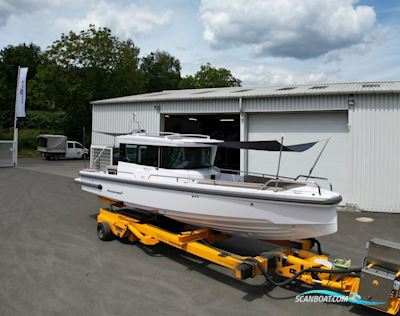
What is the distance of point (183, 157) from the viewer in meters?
7.58

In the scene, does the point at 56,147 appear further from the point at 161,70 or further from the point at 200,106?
the point at 161,70

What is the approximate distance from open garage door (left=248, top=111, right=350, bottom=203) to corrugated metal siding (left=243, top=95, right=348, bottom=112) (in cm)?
43

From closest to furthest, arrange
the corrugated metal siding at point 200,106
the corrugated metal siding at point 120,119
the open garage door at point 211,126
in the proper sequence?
the corrugated metal siding at point 200,106
the corrugated metal siding at point 120,119
the open garage door at point 211,126

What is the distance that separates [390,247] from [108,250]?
17.1ft

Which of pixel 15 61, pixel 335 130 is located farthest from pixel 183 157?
pixel 15 61

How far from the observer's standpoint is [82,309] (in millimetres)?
4836

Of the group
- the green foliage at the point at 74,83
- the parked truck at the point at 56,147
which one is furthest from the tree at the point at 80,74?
the parked truck at the point at 56,147

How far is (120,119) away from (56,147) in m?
14.5

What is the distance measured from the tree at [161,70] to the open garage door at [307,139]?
5574 centimetres

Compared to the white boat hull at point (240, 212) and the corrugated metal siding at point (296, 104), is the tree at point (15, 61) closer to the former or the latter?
the corrugated metal siding at point (296, 104)

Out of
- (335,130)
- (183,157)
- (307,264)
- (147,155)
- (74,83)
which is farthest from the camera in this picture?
(74,83)

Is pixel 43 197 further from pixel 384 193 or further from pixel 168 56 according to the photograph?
pixel 168 56

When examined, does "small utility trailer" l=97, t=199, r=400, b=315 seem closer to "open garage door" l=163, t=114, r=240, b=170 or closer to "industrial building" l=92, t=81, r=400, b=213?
"industrial building" l=92, t=81, r=400, b=213

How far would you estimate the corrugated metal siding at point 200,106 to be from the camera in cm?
1484
